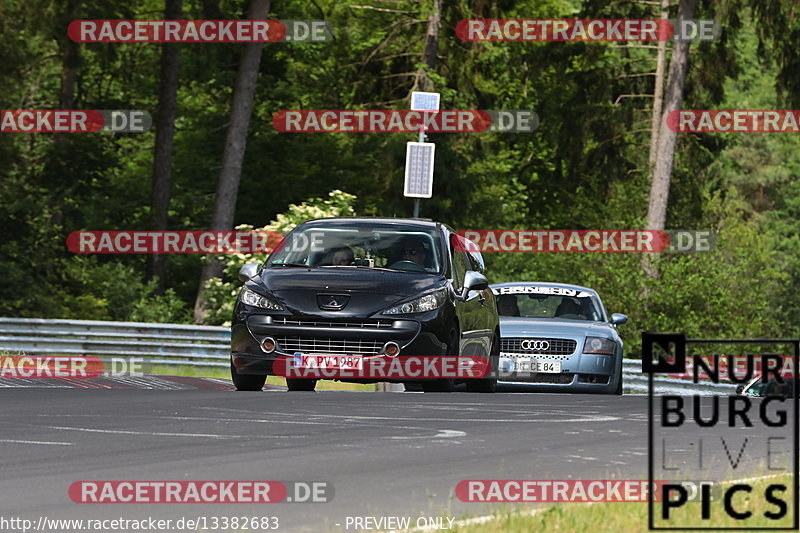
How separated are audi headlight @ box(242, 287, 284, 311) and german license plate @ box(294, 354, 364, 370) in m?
0.52

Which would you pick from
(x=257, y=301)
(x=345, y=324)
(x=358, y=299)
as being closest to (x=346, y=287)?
(x=358, y=299)

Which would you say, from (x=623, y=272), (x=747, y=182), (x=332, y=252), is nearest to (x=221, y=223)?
(x=623, y=272)

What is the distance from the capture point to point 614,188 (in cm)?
5366

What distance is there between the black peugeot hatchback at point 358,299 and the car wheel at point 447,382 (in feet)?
0.06

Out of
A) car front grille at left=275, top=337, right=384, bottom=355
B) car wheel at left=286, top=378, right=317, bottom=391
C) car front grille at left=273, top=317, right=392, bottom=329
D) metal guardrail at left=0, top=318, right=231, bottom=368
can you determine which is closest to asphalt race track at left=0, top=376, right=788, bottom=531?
car front grille at left=275, top=337, right=384, bottom=355

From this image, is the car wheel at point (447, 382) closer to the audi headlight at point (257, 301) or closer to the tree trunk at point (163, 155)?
the audi headlight at point (257, 301)

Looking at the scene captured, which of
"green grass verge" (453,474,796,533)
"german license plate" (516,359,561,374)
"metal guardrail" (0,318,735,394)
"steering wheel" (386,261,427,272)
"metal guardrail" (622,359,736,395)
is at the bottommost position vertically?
"metal guardrail" (622,359,736,395)

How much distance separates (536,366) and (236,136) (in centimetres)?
2287

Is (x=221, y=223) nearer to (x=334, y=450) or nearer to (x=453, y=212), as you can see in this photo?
(x=453, y=212)

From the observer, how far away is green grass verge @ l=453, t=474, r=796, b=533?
30.8ft

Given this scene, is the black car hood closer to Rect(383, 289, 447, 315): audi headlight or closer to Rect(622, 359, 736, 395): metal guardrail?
Rect(383, 289, 447, 315): audi headlight

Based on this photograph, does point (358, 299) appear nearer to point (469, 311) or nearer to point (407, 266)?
point (407, 266)

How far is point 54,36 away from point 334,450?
29460 mm

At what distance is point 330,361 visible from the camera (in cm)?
1670
